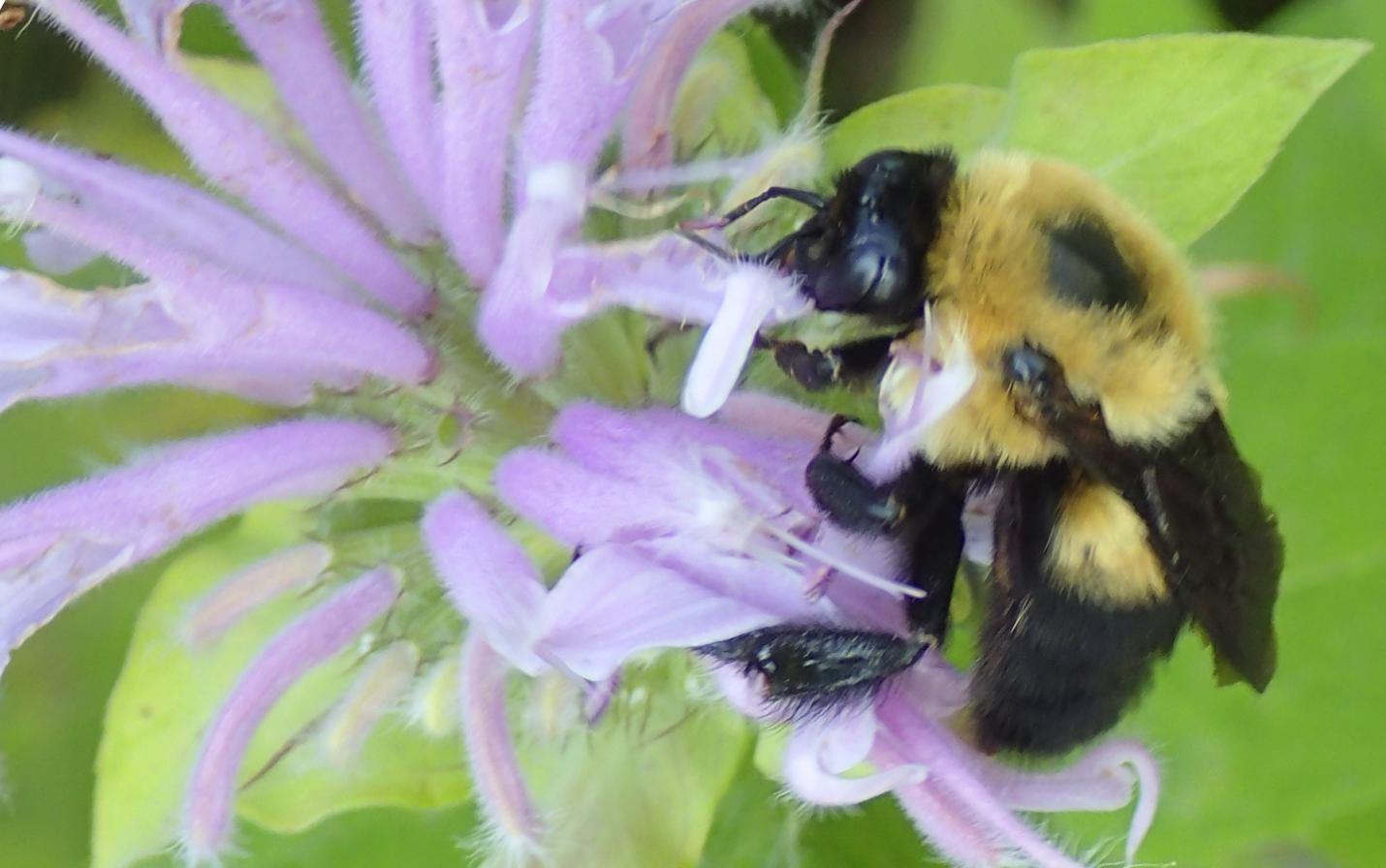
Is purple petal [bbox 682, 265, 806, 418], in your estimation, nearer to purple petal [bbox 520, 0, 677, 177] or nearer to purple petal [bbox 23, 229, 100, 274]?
purple petal [bbox 520, 0, 677, 177]

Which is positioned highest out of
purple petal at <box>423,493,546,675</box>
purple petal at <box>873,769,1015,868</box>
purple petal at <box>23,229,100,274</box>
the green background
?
purple petal at <box>23,229,100,274</box>

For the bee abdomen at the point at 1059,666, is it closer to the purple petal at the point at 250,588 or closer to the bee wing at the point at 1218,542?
the bee wing at the point at 1218,542

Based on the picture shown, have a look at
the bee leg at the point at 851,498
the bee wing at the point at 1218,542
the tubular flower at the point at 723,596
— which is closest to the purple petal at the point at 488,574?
the tubular flower at the point at 723,596

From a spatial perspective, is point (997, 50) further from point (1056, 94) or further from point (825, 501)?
point (825, 501)

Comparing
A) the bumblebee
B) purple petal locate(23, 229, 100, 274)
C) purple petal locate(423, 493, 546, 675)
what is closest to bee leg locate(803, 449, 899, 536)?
the bumblebee

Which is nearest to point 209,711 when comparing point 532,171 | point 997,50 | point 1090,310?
point 532,171

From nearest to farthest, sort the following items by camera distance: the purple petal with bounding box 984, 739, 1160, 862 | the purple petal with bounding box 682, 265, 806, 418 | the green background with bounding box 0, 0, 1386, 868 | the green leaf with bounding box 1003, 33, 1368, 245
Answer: the purple petal with bounding box 682, 265, 806, 418 < the purple petal with bounding box 984, 739, 1160, 862 < the green leaf with bounding box 1003, 33, 1368, 245 < the green background with bounding box 0, 0, 1386, 868
